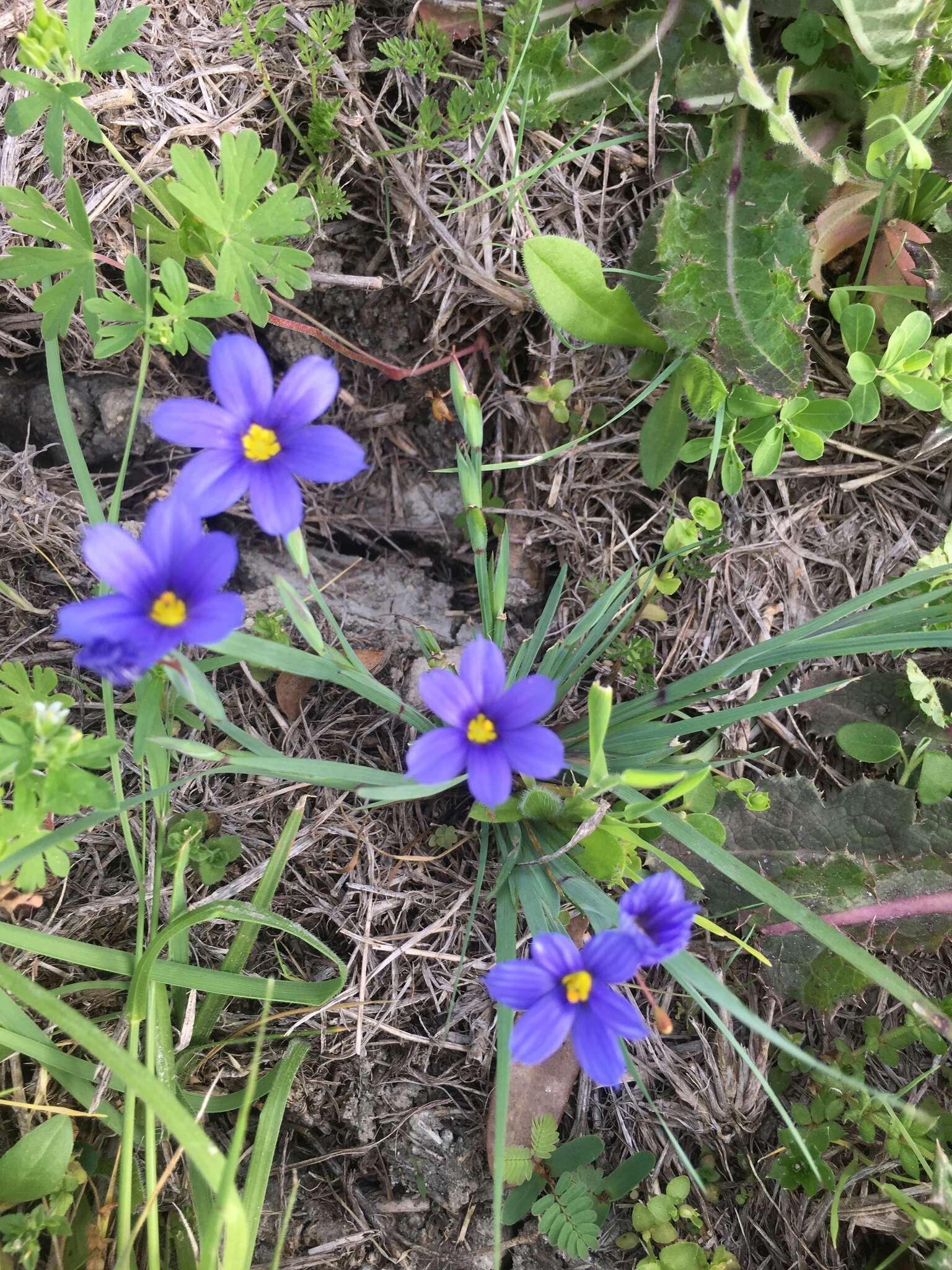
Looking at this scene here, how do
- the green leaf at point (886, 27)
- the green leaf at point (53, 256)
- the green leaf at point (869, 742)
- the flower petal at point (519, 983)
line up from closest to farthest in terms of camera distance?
1. the flower petal at point (519, 983)
2. the green leaf at point (53, 256)
3. the green leaf at point (886, 27)
4. the green leaf at point (869, 742)

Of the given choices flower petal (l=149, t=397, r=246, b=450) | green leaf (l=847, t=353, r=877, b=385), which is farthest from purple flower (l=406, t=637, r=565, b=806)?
green leaf (l=847, t=353, r=877, b=385)

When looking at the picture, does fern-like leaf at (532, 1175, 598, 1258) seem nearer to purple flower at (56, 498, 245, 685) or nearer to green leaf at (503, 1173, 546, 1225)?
green leaf at (503, 1173, 546, 1225)

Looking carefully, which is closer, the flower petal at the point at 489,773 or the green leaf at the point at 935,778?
the flower petal at the point at 489,773

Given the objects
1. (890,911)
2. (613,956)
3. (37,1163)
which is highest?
(613,956)

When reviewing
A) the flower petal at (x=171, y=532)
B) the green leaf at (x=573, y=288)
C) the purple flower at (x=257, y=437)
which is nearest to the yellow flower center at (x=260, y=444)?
the purple flower at (x=257, y=437)

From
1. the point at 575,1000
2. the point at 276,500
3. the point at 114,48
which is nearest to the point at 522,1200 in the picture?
the point at 575,1000

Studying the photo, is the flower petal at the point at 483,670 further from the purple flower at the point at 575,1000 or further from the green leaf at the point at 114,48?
the green leaf at the point at 114,48

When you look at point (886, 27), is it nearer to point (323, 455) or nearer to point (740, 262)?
point (740, 262)
